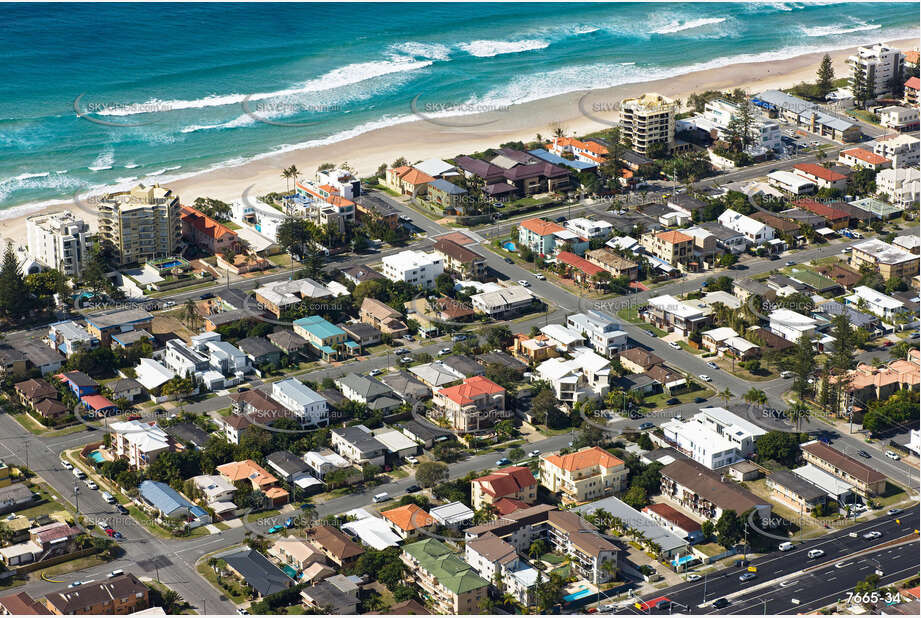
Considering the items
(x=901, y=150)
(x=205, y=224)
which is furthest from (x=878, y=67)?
(x=205, y=224)

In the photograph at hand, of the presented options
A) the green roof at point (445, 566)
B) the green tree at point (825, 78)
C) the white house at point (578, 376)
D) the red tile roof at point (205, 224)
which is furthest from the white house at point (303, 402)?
Answer: the green tree at point (825, 78)

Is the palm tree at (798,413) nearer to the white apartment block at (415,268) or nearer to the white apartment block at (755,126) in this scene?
the white apartment block at (415,268)

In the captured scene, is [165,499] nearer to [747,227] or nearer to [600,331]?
[600,331]

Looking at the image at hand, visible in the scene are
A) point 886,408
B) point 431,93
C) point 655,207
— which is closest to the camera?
point 886,408

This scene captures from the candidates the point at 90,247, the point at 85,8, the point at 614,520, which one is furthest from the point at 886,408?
the point at 85,8

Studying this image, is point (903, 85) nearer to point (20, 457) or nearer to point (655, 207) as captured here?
point (655, 207)

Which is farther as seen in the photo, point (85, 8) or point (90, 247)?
point (85, 8)

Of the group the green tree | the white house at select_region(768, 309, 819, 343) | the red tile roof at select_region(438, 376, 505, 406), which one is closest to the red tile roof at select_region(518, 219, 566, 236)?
the white house at select_region(768, 309, 819, 343)
